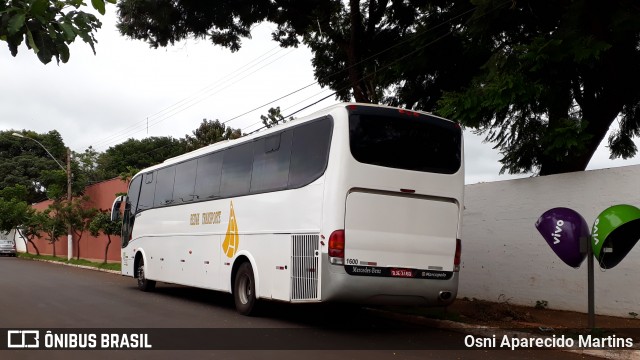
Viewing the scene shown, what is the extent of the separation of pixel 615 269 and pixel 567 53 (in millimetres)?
3811

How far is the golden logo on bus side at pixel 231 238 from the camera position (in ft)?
37.9

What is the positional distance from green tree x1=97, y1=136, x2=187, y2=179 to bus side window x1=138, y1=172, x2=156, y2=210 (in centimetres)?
3993

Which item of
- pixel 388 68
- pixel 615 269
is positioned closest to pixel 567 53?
pixel 615 269

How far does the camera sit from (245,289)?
11.3m

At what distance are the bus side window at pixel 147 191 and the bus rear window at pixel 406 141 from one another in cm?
900

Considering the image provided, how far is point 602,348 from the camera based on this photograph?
7.64m

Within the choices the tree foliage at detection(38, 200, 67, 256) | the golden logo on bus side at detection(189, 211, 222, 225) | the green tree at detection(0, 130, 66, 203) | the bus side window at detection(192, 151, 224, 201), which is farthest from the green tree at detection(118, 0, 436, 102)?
the green tree at detection(0, 130, 66, 203)

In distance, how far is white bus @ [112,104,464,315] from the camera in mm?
8766

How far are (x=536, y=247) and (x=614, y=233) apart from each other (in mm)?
2833

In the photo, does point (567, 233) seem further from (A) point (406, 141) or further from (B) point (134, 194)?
(B) point (134, 194)

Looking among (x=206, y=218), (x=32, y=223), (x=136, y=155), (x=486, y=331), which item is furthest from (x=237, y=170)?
(x=136, y=155)

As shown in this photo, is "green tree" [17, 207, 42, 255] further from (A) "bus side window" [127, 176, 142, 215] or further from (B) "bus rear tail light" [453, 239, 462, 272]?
(B) "bus rear tail light" [453, 239, 462, 272]

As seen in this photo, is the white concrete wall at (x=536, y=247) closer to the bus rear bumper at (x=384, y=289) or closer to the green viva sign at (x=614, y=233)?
the green viva sign at (x=614, y=233)

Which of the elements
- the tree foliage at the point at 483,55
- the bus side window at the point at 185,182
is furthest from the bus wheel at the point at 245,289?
the tree foliage at the point at 483,55
